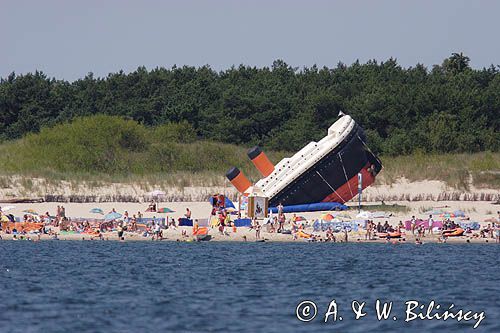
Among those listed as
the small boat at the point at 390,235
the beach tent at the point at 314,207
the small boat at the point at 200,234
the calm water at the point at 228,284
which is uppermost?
the beach tent at the point at 314,207

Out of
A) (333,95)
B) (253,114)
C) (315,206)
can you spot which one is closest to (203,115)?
(253,114)

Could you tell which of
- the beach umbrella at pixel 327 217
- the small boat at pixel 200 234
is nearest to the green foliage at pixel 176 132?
the beach umbrella at pixel 327 217

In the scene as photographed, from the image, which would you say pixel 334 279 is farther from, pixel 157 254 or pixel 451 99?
pixel 451 99

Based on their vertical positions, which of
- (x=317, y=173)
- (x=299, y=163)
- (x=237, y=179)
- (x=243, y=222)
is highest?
(x=299, y=163)

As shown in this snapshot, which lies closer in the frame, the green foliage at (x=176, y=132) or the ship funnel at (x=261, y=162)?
the ship funnel at (x=261, y=162)

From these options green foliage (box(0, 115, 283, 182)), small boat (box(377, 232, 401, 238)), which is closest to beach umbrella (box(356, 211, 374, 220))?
small boat (box(377, 232, 401, 238))

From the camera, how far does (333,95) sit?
78.0 metres

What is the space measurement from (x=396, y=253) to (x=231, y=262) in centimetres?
641

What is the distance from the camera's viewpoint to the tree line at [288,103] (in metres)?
72.2

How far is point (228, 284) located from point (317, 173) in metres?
15.4

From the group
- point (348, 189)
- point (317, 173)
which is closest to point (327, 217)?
point (317, 173)

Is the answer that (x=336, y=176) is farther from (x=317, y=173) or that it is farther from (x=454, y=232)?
(x=454, y=232)

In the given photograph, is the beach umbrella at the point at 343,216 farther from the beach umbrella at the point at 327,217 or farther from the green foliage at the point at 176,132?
the green foliage at the point at 176,132

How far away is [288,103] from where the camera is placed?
79438 mm
